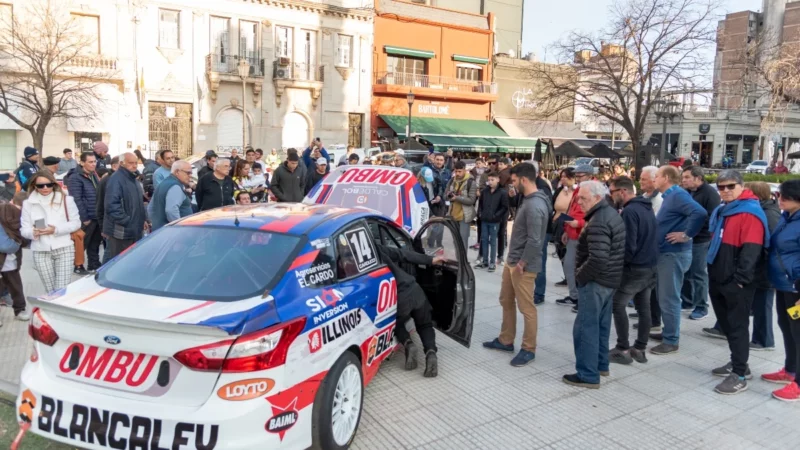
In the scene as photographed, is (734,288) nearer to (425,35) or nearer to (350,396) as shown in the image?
(350,396)

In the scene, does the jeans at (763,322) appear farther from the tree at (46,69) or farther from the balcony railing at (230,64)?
the balcony railing at (230,64)

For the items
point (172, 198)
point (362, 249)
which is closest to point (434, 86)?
point (172, 198)

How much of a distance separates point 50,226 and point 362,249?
3629 mm

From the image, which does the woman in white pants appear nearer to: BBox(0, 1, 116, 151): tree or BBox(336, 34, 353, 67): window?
BBox(0, 1, 116, 151): tree

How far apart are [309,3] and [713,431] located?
29.0 meters

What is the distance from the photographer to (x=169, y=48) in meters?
26.0

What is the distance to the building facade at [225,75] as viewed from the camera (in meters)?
24.8

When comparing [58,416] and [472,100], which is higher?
[472,100]

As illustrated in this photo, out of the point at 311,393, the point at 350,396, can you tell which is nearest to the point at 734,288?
the point at 350,396

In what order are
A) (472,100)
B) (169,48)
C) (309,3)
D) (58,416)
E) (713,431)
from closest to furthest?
(58,416) < (713,431) < (169,48) < (309,3) < (472,100)

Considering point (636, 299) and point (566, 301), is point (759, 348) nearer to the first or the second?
point (636, 299)

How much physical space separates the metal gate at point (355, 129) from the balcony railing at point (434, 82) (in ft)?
7.73

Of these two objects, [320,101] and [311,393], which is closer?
[311,393]

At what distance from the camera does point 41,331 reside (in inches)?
125
